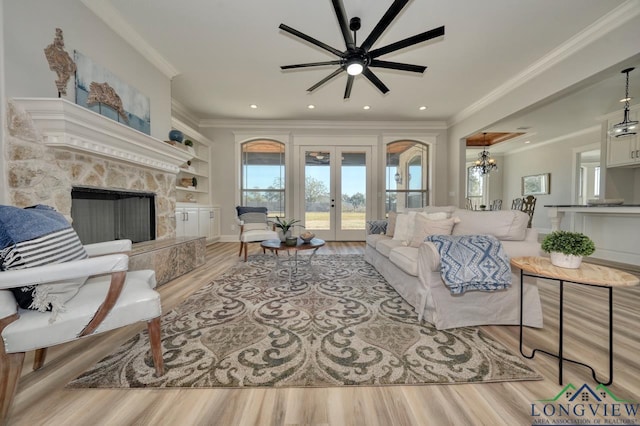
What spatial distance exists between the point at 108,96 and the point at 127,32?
860 mm

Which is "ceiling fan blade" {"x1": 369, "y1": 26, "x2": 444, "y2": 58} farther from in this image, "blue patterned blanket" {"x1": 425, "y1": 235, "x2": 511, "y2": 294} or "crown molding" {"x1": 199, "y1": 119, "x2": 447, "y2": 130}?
"crown molding" {"x1": 199, "y1": 119, "x2": 447, "y2": 130}

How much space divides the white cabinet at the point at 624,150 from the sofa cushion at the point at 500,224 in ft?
15.5

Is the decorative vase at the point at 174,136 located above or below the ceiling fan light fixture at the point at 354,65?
below

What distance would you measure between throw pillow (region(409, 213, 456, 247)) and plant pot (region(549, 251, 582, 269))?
1007 millimetres

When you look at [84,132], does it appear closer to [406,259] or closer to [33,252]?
[33,252]

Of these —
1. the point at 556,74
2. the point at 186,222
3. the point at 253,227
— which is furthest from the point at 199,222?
the point at 556,74

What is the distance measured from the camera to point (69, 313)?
1117 millimetres

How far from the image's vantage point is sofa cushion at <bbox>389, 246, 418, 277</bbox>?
2021mm

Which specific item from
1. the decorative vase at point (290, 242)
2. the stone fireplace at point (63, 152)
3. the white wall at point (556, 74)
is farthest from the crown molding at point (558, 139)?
the stone fireplace at point (63, 152)

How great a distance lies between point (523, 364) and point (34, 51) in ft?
13.4

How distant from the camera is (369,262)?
3629mm

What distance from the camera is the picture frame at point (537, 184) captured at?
7311 mm

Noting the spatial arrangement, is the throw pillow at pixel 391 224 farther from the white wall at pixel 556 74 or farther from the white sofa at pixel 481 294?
the white wall at pixel 556 74

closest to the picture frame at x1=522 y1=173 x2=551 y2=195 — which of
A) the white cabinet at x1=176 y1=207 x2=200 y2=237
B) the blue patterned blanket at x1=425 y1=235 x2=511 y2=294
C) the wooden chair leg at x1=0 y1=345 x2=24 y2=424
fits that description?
the blue patterned blanket at x1=425 y1=235 x2=511 y2=294
